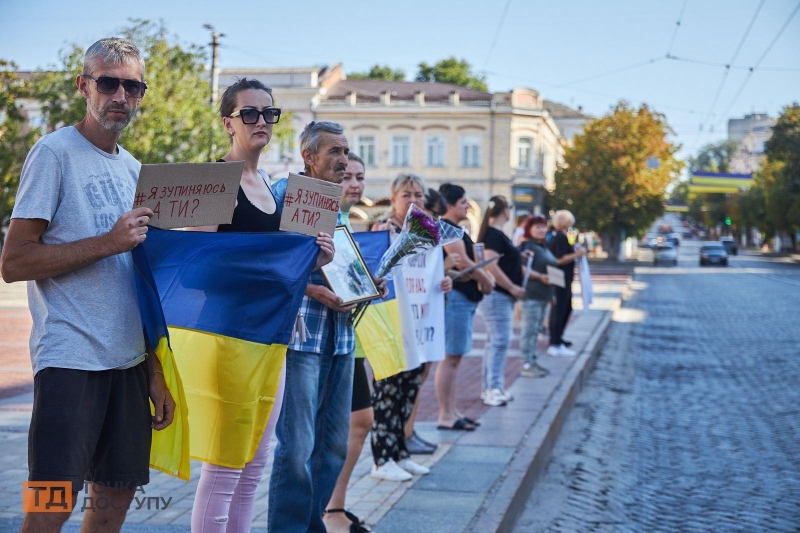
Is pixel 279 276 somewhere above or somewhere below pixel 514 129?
below

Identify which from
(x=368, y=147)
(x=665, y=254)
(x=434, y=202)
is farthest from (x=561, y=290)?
(x=665, y=254)

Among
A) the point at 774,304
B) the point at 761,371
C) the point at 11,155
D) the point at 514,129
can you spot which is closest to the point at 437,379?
the point at 761,371

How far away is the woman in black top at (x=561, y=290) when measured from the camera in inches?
546

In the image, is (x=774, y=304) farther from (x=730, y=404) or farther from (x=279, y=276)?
(x=279, y=276)

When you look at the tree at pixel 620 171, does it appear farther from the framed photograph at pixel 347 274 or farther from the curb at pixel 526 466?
the framed photograph at pixel 347 274

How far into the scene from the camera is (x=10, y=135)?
32719mm

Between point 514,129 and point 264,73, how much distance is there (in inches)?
622

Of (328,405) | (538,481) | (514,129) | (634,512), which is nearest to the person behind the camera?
(328,405)

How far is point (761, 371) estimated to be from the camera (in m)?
13.9

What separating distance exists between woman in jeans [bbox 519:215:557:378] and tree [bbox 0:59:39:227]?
71.4 ft

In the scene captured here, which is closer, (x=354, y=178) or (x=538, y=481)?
(x=354, y=178)

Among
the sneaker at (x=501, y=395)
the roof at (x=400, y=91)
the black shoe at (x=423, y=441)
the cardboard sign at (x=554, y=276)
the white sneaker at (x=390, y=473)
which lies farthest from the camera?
the roof at (x=400, y=91)

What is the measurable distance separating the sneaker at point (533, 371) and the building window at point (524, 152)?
4892 centimetres

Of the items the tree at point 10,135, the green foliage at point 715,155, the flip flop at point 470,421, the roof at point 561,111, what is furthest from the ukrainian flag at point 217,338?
the green foliage at point 715,155
